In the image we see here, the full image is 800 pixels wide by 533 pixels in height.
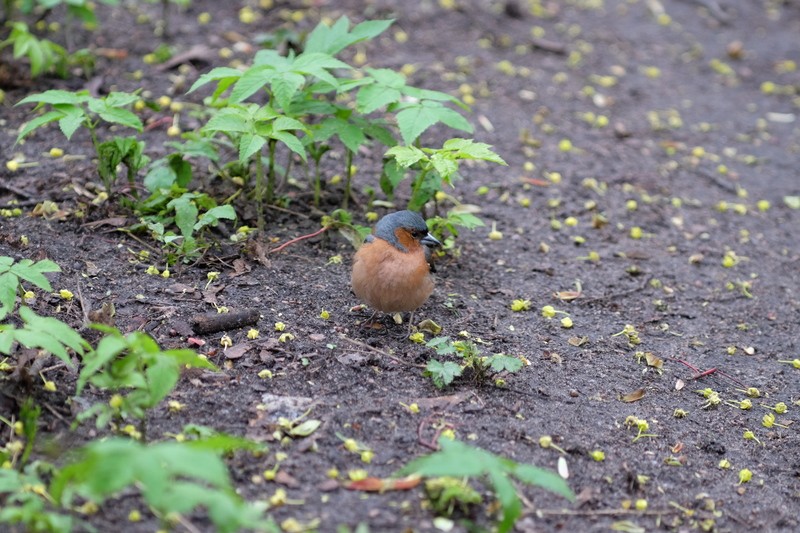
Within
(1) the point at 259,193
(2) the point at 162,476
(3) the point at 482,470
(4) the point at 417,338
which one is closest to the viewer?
(2) the point at 162,476

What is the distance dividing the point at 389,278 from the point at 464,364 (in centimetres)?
59

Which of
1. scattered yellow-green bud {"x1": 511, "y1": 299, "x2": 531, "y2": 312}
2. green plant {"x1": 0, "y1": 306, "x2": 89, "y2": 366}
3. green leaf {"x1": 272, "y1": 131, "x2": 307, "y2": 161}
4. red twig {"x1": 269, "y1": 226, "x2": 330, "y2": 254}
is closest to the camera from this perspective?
green plant {"x1": 0, "y1": 306, "x2": 89, "y2": 366}

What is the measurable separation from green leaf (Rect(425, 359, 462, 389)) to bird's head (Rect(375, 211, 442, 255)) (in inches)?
30.2

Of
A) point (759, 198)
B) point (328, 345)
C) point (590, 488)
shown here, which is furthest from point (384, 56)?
point (590, 488)

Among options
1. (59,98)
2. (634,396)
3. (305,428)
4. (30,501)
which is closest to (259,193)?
(59,98)

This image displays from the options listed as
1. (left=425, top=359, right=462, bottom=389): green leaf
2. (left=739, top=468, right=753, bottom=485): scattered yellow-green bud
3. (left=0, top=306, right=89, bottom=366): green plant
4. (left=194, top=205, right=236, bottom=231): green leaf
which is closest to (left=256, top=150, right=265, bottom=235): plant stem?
(left=194, top=205, right=236, bottom=231): green leaf

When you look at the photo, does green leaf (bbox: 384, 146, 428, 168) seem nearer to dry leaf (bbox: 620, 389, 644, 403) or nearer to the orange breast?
the orange breast

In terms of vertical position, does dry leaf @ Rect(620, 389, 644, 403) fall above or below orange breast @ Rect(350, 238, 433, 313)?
below

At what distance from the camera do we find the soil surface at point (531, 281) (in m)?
3.79

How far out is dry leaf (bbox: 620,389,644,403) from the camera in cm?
445

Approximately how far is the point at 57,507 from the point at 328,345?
65.3 inches

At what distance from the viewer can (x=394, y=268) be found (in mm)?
4531

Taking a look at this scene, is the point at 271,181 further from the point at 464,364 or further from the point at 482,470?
the point at 482,470

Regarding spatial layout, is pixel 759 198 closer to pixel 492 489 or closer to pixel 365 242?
pixel 365 242
